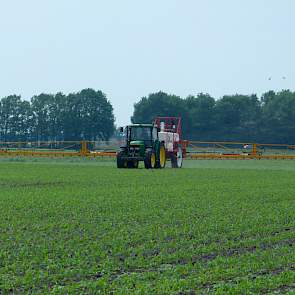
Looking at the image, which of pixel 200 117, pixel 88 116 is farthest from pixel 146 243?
pixel 88 116

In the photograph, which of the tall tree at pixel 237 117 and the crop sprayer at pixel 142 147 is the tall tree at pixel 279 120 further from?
the crop sprayer at pixel 142 147

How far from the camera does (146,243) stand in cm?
891

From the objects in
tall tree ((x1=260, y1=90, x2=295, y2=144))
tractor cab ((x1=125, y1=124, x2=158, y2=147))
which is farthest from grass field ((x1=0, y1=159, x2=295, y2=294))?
tall tree ((x1=260, y1=90, x2=295, y2=144))

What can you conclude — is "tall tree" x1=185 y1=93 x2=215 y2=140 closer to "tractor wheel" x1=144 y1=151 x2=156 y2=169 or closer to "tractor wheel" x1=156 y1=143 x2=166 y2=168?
"tractor wheel" x1=156 y1=143 x2=166 y2=168

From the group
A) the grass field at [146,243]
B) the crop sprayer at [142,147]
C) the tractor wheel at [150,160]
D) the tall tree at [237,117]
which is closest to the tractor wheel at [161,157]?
the crop sprayer at [142,147]

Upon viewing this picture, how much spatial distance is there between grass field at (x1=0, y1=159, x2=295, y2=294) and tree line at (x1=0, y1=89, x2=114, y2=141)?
8734 cm

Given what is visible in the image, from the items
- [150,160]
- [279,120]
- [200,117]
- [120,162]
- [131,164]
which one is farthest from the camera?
[200,117]

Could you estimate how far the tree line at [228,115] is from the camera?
99.9 metres

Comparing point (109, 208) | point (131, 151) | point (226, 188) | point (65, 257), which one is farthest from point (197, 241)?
point (131, 151)

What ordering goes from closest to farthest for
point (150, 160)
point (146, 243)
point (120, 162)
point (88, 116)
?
point (146, 243), point (150, 160), point (120, 162), point (88, 116)

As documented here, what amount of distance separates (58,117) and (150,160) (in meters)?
77.5

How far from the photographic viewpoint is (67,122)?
104 meters

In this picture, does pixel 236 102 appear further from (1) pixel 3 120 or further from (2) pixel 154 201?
(2) pixel 154 201

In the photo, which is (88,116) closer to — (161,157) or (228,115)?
(228,115)
